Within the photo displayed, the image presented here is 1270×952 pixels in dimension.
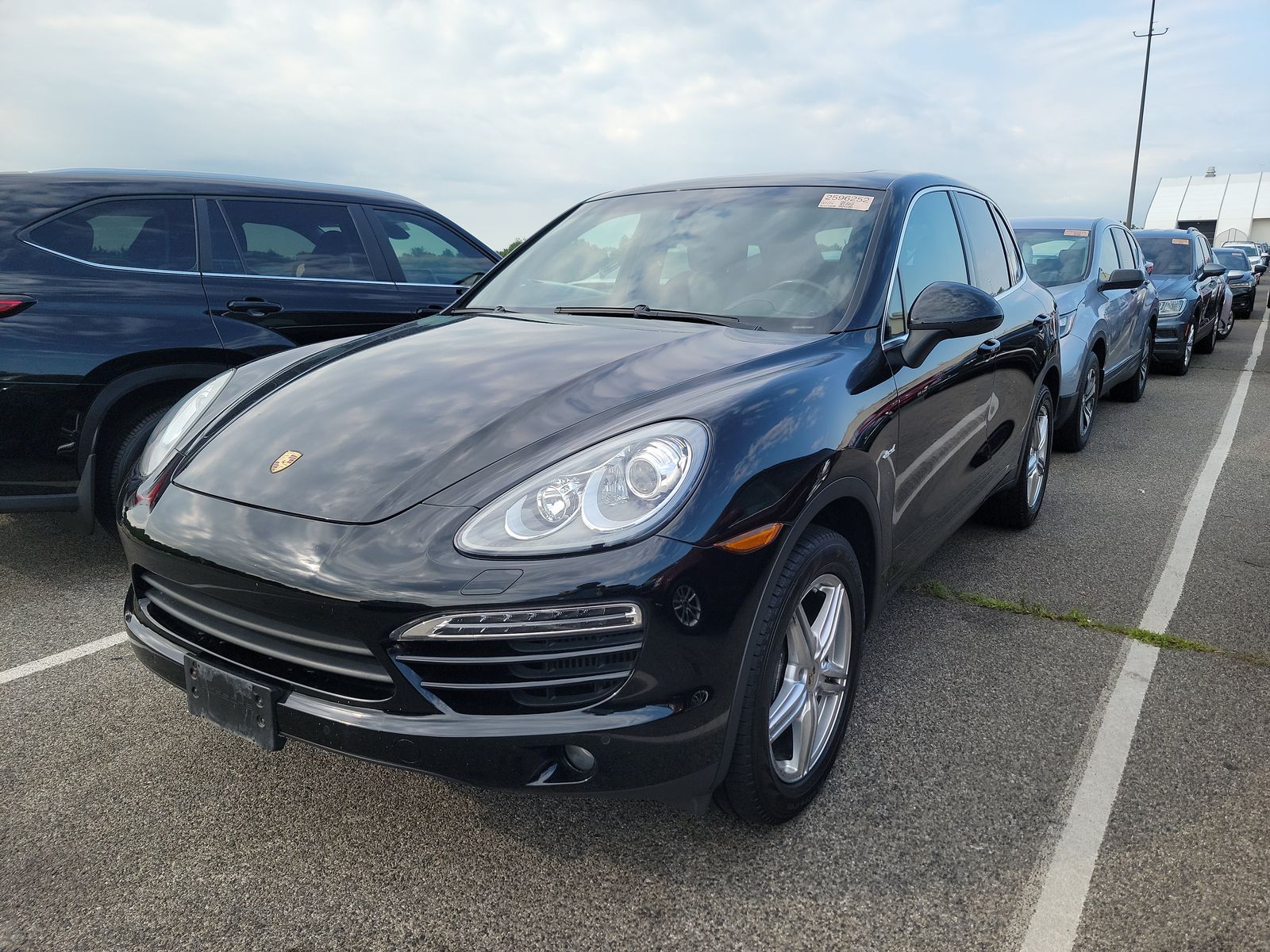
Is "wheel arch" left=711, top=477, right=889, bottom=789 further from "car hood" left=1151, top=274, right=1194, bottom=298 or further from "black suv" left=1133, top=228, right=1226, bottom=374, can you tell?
"car hood" left=1151, top=274, right=1194, bottom=298

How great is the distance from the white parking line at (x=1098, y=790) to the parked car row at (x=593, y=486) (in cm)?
61

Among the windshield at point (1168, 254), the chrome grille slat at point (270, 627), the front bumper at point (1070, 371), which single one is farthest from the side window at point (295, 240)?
the windshield at point (1168, 254)

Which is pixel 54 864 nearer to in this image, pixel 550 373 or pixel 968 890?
pixel 550 373

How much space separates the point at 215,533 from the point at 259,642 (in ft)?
0.93

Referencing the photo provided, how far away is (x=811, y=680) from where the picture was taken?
242cm

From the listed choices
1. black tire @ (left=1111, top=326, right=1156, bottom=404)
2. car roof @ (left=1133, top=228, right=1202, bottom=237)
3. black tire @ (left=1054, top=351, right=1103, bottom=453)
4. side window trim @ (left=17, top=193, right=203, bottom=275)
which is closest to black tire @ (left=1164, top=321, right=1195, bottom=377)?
car roof @ (left=1133, top=228, right=1202, bottom=237)

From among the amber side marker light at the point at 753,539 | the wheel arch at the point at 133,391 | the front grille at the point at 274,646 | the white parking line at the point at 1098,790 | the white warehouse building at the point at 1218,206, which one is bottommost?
the white parking line at the point at 1098,790

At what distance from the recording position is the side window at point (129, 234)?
13.4ft

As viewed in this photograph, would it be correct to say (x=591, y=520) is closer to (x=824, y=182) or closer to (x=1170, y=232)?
(x=824, y=182)

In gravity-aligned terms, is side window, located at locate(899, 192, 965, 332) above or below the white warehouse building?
below

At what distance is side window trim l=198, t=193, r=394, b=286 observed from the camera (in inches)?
183

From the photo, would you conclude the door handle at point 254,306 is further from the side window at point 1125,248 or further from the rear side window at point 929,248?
the side window at point 1125,248

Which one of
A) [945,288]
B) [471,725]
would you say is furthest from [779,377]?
[471,725]

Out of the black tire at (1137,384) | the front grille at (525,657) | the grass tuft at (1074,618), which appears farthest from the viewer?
the black tire at (1137,384)
